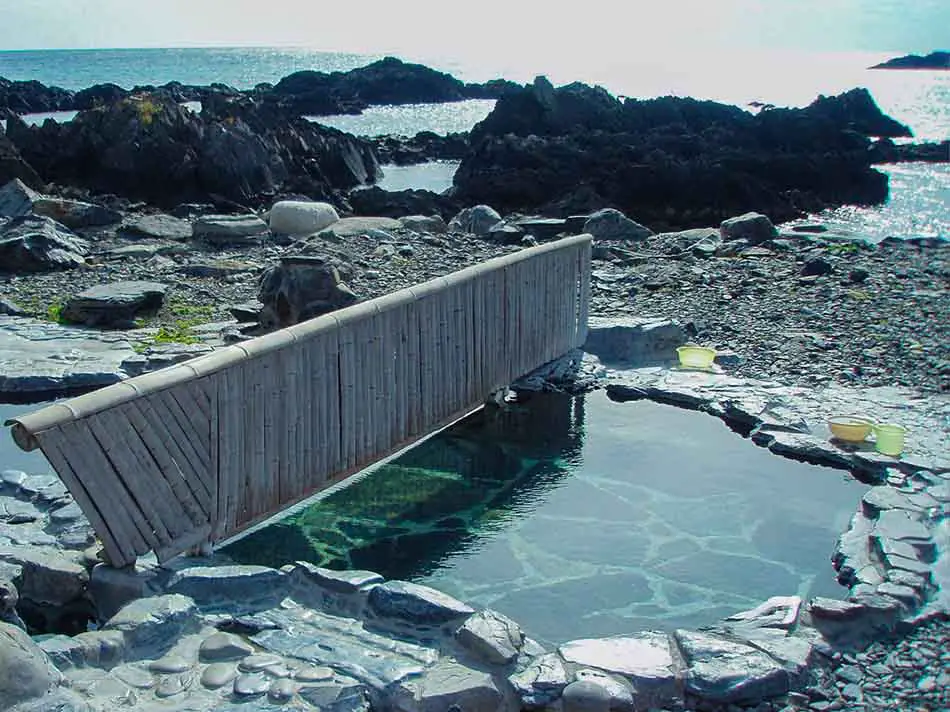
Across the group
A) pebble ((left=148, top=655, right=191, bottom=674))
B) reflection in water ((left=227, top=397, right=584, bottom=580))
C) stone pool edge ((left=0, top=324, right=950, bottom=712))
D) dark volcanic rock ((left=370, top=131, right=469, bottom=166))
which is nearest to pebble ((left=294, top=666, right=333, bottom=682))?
stone pool edge ((left=0, top=324, right=950, bottom=712))

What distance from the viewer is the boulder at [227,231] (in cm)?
1822

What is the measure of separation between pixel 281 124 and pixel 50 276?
24.1 meters

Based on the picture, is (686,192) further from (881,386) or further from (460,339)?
(460,339)

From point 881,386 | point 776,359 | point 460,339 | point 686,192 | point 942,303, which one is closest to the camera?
point 460,339

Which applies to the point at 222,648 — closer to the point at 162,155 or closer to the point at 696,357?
the point at 696,357

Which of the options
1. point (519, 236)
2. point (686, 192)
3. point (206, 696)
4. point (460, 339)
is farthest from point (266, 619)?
point (686, 192)

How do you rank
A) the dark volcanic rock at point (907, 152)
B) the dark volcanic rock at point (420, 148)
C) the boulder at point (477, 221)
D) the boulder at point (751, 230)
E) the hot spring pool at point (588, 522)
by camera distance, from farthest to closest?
the dark volcanic rock at point (420, 148), the dark volcanic rock at point (907, 152), the boulder at point (477, 221), the boulder at point (751, 230), the hot spring pool at point (588, 522)

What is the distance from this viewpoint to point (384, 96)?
100500mm

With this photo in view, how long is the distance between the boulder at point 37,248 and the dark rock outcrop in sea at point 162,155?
13.2 metres

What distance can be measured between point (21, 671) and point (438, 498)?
4618 mm

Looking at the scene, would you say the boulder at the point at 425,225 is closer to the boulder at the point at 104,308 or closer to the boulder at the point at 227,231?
the boulder at the point at 227,231

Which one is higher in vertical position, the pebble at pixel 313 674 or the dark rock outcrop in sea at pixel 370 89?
the dark rock outcrop in sea at pixel 370 89

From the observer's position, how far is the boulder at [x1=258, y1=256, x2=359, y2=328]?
12.2 meters

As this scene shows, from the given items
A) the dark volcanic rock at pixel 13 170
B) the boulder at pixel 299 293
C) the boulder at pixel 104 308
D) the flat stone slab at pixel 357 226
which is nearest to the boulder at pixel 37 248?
the boulder at pixel 104 308
